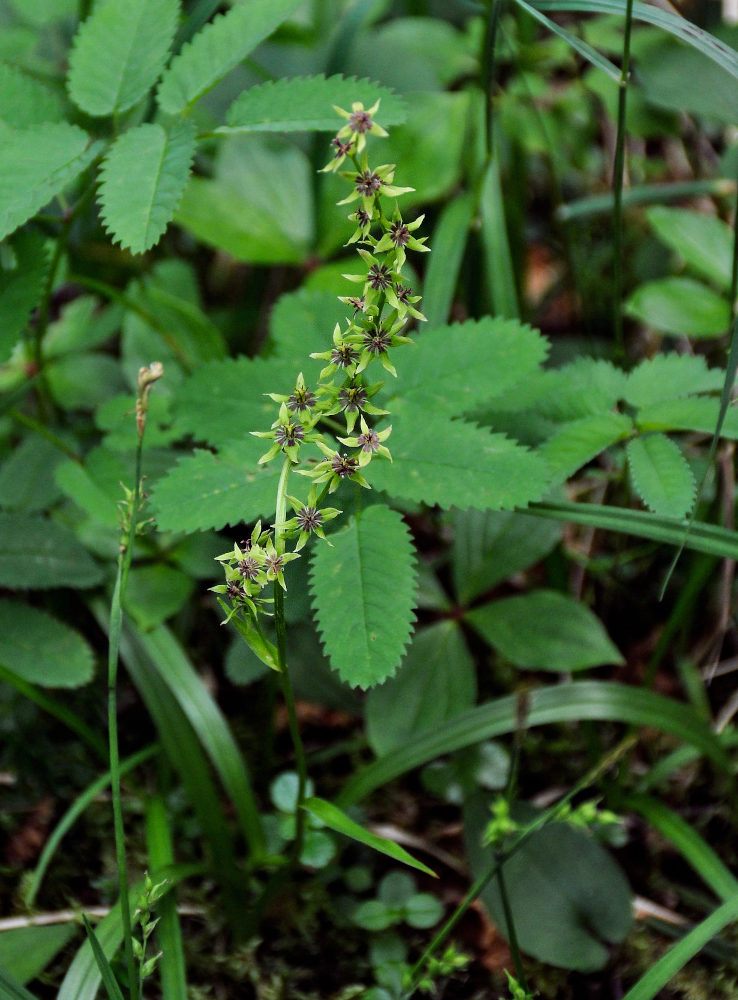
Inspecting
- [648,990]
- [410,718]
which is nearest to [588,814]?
[648,990]

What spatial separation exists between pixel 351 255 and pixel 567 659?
1.15 m

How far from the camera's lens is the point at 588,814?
3.95 ft

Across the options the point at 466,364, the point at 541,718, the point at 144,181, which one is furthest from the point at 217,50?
the point at 541,718

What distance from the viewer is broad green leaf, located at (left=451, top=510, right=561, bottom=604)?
5.08ft

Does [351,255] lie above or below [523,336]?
above

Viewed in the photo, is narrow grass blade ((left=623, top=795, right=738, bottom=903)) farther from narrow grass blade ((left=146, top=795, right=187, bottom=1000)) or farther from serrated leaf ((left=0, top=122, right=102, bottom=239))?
serrated leaf ((left=0, top=122, right=102, bottom=239))

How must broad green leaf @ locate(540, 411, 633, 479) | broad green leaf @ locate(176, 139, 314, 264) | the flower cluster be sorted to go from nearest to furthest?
the flower cluster → broad green leaf @ locate(540, 411, 633, 479) → broad green leaf @ locate(176, 139, 314, 264)

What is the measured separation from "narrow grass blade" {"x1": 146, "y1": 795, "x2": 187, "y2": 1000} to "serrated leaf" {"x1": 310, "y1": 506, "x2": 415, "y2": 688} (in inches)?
20.2

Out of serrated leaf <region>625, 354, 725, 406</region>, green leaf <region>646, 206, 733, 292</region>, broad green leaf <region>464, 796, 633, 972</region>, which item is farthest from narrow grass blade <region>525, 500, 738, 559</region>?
green leaf <region>646, 206, 733, 292</region>

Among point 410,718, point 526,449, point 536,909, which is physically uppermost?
point 526,449

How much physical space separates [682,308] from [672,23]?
64 centimetres

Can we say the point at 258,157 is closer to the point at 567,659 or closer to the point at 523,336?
the point at 523,336

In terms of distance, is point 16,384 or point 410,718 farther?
point 16,384

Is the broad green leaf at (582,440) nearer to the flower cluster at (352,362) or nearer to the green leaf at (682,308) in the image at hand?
the flower cluster at (352,362)
